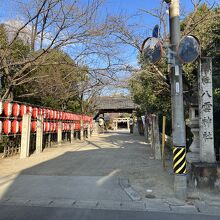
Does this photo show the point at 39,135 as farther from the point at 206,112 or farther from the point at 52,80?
the point at 206,112

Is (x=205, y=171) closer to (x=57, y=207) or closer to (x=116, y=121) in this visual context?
(x=57, y=207)

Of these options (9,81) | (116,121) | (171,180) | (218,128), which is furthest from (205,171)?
(116,121)

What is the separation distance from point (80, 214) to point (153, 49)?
164 inches

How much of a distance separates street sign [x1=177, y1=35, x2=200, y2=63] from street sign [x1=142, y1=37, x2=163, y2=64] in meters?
0.48

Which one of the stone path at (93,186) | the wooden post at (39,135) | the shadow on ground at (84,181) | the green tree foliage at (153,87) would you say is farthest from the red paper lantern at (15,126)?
the green tree foliage at (153,87)

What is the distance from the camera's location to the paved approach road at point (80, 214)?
5.41 meters

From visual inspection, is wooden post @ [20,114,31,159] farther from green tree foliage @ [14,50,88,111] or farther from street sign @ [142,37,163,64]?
street sign @ [142,37,163,64]

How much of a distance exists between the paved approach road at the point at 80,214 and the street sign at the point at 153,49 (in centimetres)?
360

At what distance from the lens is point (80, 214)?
560 cm

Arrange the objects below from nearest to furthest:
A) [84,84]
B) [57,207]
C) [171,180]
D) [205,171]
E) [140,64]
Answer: [57,207] < [205,171] < [171,180] < [140,64] < [84,84]

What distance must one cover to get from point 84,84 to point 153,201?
1738cm

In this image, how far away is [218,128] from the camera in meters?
11.7

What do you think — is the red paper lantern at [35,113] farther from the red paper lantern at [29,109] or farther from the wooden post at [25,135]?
the wooden post at [25,135]

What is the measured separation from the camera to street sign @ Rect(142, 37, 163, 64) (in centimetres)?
707
